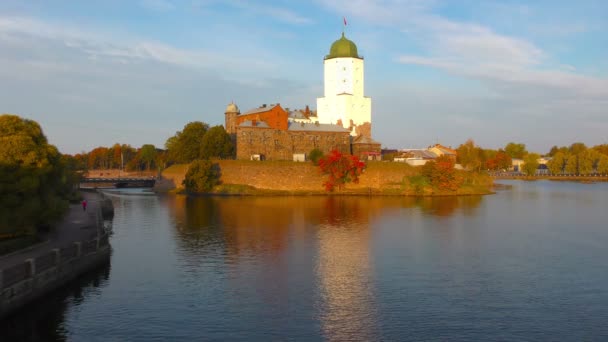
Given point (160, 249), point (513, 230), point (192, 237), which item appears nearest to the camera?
point (160, 249)

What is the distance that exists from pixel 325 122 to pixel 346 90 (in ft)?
17.5

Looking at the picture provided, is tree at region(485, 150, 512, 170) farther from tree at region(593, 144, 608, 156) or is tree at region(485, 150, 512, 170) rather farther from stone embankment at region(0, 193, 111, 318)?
stone embankment at region(0, 193, 111, 318)

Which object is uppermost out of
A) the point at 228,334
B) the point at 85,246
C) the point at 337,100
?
the point at 337,100

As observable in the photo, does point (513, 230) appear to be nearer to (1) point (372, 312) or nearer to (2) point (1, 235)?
(1) point (372, 312)

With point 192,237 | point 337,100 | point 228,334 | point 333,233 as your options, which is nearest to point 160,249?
point 192,237

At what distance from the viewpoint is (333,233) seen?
95.8 ft

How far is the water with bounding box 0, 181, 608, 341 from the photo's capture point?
45.7ft

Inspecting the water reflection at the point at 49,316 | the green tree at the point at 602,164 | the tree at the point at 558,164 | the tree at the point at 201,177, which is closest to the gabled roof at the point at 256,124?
the tree at the point at 201,177

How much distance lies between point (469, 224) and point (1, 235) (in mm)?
25452

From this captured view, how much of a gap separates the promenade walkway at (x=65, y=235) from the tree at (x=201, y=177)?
2416cm

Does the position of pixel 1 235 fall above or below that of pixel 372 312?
above

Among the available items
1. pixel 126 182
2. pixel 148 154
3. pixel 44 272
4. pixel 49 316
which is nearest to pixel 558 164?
pixel 148 154

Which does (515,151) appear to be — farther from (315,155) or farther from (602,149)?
(315,155)

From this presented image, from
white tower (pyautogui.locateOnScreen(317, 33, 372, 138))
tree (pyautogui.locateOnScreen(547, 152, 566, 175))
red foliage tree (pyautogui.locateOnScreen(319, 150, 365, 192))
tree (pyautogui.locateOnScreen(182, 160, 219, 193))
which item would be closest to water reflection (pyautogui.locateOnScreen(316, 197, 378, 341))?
red foliage tree (pyautogui.locateOnScreen(319, 150, 365, 192))
